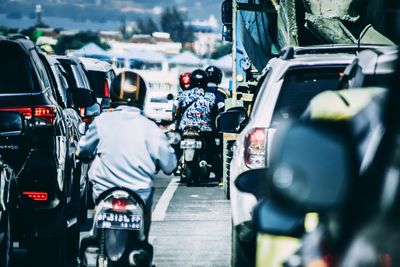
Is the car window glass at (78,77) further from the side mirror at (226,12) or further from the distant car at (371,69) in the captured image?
the distant car at (371,69)

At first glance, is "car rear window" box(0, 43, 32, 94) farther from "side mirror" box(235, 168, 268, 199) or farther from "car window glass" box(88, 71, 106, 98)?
"car window glass" box(88, 71, 106, 98)

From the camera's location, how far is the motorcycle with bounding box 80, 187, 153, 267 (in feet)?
27.0

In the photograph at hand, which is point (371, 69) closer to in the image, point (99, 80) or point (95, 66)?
point (99, 80)

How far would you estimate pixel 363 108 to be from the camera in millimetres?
4242

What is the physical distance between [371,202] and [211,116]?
16.8 meters

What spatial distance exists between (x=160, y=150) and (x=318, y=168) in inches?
196

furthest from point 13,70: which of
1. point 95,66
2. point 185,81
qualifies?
point 95,66

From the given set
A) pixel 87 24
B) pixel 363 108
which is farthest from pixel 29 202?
pixel 87 24

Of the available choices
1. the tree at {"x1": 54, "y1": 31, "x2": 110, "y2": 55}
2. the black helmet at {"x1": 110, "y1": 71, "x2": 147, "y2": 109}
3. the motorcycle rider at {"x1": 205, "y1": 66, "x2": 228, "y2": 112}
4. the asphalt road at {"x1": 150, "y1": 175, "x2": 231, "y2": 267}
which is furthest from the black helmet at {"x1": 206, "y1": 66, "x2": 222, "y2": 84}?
the tree at {"x1": 54, "y1": 31, "x2": 110, "y2": 55}

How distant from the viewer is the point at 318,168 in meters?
3.74

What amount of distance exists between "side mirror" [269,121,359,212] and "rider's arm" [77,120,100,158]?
508 centimetres

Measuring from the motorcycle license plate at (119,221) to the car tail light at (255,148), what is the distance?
4.44 feet

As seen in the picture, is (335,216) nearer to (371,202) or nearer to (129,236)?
(371,202)

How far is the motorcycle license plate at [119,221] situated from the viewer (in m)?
8.25
